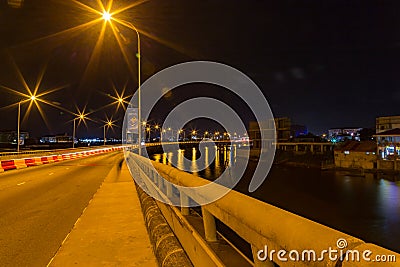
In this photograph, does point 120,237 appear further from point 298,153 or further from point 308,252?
point 298,153

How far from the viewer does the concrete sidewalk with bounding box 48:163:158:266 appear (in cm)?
571

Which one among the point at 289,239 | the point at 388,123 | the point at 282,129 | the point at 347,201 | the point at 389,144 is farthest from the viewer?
the point at 282,129

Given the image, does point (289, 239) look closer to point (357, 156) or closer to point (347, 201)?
point (347, 201)

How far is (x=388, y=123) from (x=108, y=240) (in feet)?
360

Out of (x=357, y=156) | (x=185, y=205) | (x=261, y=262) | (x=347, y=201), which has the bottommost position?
(x=347, y=201)

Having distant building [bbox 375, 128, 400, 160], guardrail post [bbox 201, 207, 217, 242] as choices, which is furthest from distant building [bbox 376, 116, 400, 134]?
guardrail post [bbox 201, 207, 217, 242]

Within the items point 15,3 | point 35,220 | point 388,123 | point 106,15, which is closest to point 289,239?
point 35,220

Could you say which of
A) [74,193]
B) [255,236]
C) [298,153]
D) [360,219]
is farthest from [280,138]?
[255,236]

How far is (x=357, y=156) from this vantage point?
80.8 m

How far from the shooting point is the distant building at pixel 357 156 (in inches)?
3061

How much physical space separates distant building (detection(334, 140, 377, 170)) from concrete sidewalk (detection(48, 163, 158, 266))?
253 ft

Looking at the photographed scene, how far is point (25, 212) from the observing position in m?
10.3

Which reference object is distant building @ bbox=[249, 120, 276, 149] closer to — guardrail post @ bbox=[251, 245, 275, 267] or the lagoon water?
the lagoon water

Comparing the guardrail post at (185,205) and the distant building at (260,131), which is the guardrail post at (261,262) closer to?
the guardrail post at (185,205)
